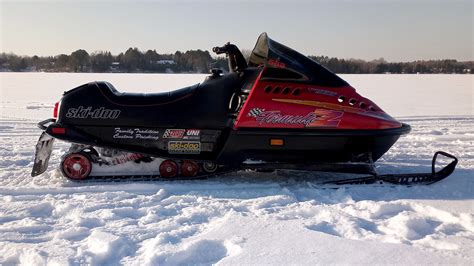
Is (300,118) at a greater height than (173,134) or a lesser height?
greater

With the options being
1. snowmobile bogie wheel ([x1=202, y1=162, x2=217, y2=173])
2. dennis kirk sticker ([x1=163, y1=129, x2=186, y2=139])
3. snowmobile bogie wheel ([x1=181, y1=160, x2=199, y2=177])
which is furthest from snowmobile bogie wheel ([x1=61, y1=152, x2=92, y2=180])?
snowmobile bogie wheel ([x1=202, y1=162, x2=217, y2=173])

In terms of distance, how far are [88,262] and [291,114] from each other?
7.75 ft

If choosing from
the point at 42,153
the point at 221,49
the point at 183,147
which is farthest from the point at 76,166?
the point at 221,49

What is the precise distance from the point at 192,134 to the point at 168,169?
43 cm

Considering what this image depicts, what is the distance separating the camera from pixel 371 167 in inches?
172

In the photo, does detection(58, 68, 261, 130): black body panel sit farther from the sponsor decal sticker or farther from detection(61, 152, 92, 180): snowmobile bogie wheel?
detection(61, 152, 92, 180): snowmobile bogie wheel

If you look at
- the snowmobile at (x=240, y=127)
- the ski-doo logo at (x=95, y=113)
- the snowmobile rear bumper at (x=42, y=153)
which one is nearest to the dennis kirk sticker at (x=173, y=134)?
the snowmobile at (x=240, y=127)

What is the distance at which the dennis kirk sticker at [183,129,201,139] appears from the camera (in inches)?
175

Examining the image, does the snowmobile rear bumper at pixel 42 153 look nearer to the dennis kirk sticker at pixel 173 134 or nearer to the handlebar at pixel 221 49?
the dennis kirk sticker at pixel 173 134

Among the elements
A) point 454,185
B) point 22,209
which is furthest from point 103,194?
point 454,185

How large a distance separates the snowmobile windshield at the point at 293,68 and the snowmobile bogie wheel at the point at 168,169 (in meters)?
1.24

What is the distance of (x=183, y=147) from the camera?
14.6 feet

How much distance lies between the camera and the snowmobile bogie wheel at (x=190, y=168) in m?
4.49

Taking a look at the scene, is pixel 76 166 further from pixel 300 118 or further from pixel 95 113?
pixel 300 118
